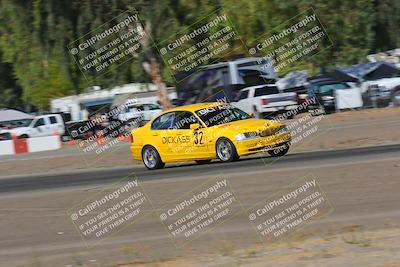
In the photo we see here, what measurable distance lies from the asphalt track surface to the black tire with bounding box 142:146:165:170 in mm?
177

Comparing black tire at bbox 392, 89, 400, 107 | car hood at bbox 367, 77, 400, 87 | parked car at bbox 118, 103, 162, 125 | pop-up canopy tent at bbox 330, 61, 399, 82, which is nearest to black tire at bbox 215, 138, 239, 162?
black tire at bbox 392, 89, 400, 107

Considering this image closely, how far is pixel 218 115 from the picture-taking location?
17.9 m

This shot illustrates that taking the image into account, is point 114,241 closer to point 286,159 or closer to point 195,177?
point 195,177

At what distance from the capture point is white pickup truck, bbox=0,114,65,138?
39.2 m

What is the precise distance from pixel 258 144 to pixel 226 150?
811 millimetres

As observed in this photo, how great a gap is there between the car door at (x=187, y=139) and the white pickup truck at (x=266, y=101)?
1636 cm

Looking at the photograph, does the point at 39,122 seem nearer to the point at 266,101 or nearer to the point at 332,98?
the point at 266,101

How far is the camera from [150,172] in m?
17.8

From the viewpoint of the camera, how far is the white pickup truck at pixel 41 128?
129 ft

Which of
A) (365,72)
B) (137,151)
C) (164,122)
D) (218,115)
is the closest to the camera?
(218,115)

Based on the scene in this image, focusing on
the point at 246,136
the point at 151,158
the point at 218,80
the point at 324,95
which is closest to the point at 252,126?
the point at 246,136

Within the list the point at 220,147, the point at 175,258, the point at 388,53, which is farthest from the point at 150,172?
the point at 388,53

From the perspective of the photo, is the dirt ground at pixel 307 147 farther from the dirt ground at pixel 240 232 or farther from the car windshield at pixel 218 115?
the dirt ground at pixel 240 232

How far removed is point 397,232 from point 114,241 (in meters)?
3.60
